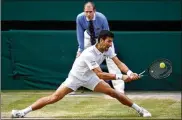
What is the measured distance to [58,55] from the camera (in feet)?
41.8

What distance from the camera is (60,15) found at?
43.1ft

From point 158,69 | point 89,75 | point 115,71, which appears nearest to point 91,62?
point 89,75

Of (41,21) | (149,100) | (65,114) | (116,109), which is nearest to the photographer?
(65,114)

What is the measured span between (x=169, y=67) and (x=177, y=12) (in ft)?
16.1

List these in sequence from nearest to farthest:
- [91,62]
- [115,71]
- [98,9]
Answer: [91,62], [115,71], [98,9]

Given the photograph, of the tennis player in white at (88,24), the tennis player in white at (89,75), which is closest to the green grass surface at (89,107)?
the tennis player in white at (89,75)

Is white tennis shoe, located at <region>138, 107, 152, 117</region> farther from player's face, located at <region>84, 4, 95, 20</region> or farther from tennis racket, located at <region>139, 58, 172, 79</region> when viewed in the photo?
player's face, located at <region>84, 4, 95, 20</region>

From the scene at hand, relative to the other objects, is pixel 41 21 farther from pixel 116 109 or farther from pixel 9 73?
pixel 116 109

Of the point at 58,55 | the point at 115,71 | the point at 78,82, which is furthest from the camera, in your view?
the point at 58,55

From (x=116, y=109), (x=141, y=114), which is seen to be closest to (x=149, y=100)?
(x=116, y=109)

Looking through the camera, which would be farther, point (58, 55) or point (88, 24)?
point (58, 55)

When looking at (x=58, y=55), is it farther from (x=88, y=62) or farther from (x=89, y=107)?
(x=88, y=62)

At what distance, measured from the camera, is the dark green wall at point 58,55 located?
12516 mm

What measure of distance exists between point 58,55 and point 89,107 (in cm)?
335
